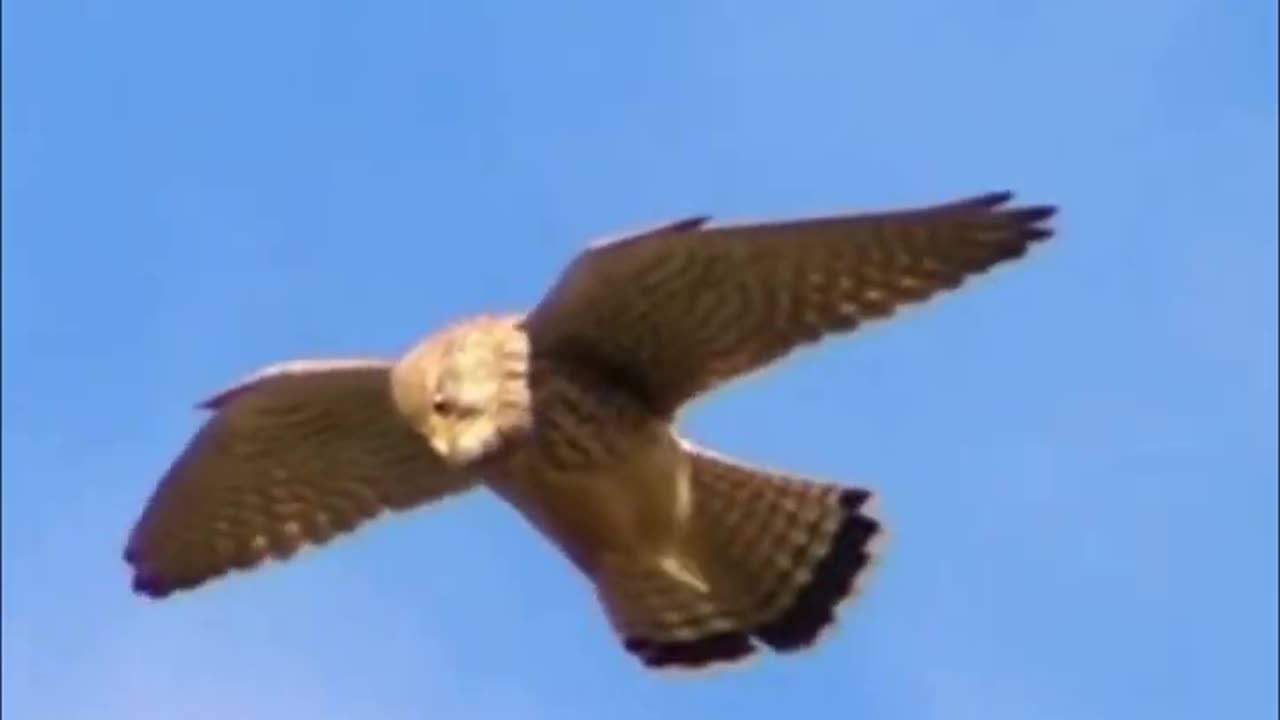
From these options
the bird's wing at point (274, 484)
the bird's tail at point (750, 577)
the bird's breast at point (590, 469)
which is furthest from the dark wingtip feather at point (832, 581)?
the bird's wing at point (274, 484)

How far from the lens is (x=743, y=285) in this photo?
1016 centimetres

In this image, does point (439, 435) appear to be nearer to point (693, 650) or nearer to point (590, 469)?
point (590, 469)

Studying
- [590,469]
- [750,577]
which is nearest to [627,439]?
[590,469]

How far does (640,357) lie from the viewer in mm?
10359

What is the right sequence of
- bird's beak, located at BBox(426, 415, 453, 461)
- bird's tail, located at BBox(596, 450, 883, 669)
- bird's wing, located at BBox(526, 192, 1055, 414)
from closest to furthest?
bird's wing, located at BBox(526, 192, 1055, 414) → bird's beak, located at BBox(426, 415, 453, 461) → bird's tail, located at BBox(596, 450, 883, 669)

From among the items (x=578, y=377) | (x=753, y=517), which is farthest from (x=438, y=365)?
(x=753, y=517)

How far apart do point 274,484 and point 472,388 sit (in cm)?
121

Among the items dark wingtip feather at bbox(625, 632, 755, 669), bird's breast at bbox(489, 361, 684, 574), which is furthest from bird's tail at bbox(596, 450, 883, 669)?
bird's breast at bbox(489, 361, 684, 574)

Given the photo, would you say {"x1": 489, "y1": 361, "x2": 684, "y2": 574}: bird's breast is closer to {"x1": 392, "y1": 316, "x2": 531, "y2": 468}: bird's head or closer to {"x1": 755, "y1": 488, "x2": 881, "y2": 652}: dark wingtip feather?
{"x1": 392, "y1": 316, "x2": 531, "y2": 468}: bird's head

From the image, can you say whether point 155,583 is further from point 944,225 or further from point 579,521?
point 944,225

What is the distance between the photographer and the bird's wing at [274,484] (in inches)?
426

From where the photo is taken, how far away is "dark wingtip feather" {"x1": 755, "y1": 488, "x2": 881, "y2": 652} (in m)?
10.8

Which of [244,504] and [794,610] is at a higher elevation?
[244,504]

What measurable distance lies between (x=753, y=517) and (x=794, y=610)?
11.7 inches
